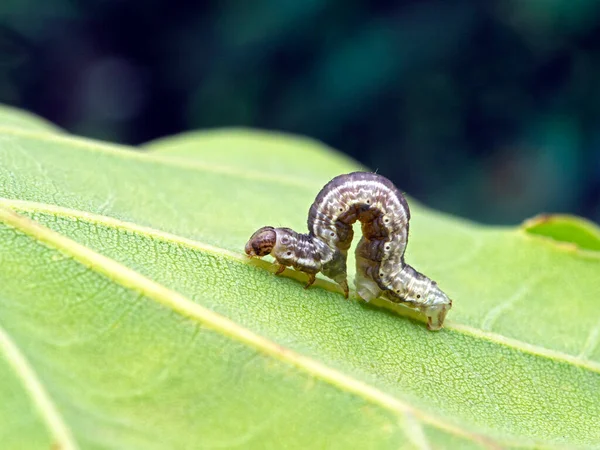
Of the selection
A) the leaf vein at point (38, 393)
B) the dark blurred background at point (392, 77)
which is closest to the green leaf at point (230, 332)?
the leaf vein at point (38, 393)

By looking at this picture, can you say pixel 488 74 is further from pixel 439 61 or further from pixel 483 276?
pixel 483 276

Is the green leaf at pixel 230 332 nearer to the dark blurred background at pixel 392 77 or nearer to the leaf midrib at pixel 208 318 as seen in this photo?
the leaf midrib at pixel 208 318

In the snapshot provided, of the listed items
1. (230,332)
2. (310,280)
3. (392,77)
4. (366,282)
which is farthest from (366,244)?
(392,77)

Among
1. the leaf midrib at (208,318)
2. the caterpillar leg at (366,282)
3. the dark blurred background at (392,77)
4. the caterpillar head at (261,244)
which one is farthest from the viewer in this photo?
the dark blurred background at (392,77)

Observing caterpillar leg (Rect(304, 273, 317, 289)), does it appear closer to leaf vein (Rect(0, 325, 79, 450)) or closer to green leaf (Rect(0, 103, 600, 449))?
green leaf (Rect(0, 103, 600, 449))

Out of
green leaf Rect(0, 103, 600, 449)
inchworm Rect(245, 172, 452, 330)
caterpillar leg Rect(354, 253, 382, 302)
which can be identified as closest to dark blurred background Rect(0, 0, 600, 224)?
green leaf Rect(0, 103, 600, 449)

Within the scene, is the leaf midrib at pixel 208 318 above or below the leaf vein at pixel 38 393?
above
